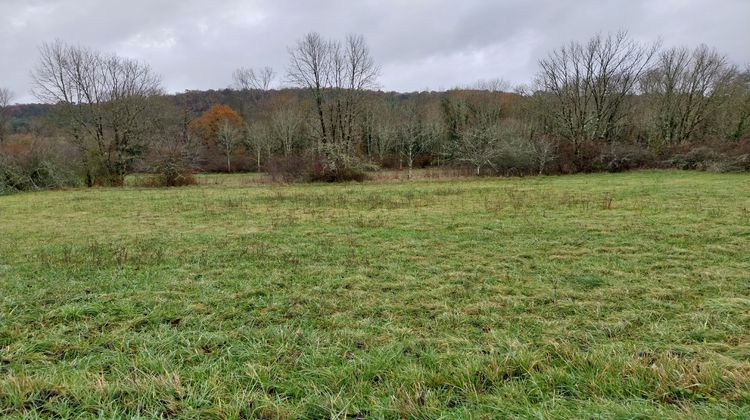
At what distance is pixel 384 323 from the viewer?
374 centimetres

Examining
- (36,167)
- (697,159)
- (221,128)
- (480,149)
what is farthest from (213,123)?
(697,159)

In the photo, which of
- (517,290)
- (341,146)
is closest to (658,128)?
(341,146)

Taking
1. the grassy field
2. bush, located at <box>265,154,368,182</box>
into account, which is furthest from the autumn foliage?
the grassy field

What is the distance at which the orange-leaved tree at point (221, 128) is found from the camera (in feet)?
151

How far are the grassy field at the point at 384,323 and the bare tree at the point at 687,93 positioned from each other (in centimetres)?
3402

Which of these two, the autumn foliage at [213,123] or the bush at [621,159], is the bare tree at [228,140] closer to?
the autumn foliage at [213,123]

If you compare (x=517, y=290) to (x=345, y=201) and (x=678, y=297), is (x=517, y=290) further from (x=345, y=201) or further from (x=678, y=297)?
(x=345, y=201)

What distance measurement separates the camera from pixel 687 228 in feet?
26.1

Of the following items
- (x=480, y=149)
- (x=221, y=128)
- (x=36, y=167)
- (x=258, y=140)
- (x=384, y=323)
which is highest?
(x=221, y=128)

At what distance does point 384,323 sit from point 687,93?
43.5 metres

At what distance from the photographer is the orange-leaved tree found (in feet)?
151

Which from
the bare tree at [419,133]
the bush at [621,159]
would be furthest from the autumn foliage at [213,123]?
the bush at [621,159]

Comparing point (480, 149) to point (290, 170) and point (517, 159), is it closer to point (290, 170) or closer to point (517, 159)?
point (517, 159)

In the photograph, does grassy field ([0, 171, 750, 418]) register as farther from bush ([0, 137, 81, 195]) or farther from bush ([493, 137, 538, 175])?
bush ([493, 137, 538, 175])
